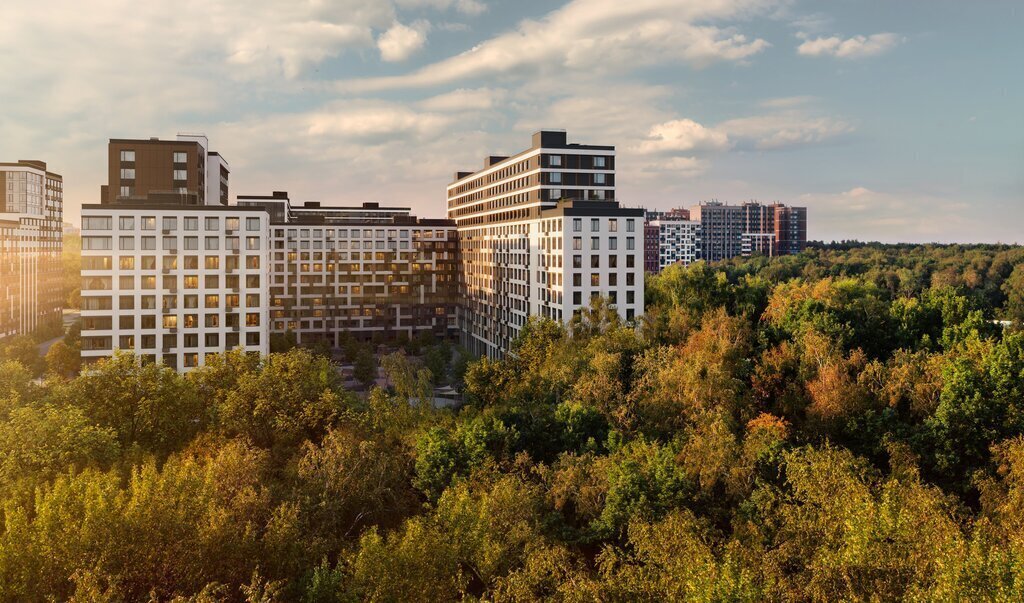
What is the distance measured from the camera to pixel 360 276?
147250 millimetres

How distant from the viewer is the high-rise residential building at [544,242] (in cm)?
9125

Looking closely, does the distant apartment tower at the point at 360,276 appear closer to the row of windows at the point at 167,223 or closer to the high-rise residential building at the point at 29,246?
the high-rise residential building at the point at 29,246

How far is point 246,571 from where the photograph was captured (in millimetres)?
31828

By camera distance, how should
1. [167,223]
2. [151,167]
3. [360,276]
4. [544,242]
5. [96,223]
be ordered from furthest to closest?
[360,276] < [151,167] < [544,242] < [167,223] < [96,223]

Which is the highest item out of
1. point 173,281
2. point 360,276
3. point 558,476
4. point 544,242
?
point 544,242

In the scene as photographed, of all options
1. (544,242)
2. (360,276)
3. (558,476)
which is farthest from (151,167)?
(558,476)

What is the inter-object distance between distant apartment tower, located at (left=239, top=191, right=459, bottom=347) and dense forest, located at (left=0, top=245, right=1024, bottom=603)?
7541 cm

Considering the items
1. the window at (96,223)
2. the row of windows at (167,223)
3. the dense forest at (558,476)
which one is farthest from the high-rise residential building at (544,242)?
the window at (96,223)

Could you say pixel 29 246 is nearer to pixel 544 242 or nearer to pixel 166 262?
pixel 166 262

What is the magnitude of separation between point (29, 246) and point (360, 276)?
215 feet

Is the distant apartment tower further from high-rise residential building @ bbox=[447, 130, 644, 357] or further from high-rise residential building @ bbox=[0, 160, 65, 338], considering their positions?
high-rise residential building @ bbox=[0, 160, 65, 338]

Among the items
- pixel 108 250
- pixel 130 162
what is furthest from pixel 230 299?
pixel 130 162

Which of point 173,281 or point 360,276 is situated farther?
point 360,276

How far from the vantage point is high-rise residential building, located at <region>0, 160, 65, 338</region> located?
12912 cm
